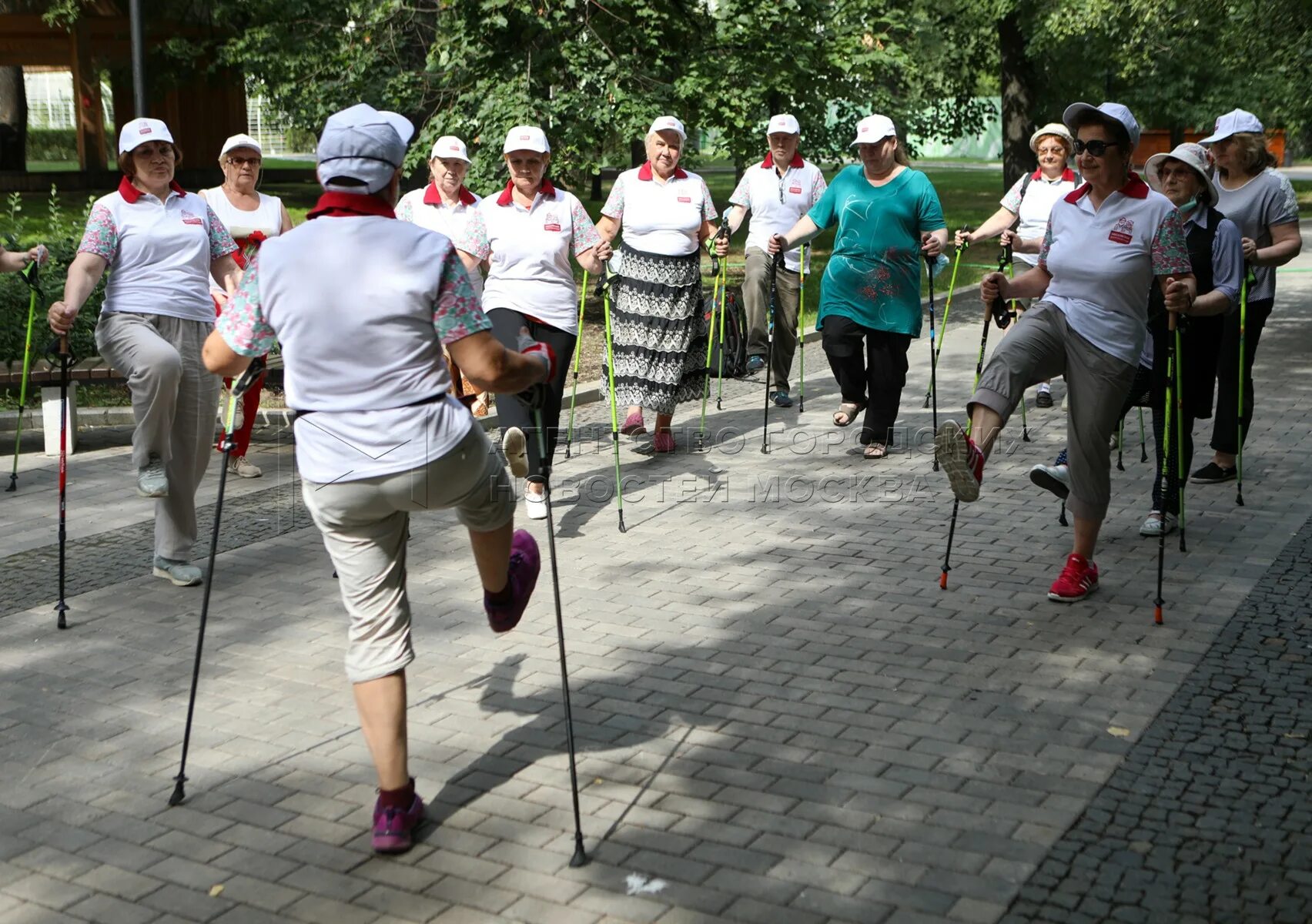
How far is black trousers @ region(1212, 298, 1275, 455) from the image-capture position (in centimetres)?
893

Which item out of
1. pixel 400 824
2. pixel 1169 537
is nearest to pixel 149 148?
pixel 400 824

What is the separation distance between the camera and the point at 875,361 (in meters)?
9.97

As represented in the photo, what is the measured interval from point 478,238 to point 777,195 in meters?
4.46

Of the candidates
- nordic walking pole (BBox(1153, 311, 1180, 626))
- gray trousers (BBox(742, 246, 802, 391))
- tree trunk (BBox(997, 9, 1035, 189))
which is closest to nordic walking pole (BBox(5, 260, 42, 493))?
nordic walking pole (BBox(1153, 311, 1180, 626))

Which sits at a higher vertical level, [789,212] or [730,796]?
[789,212]

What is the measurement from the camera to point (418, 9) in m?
15.7

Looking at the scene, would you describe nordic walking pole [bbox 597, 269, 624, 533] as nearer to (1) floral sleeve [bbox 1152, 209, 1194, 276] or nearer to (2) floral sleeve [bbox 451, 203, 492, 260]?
(2) floral sleeve [bbox 451, 203, 492, 260]

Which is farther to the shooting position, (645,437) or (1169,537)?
(645,437)

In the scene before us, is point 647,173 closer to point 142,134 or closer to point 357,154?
point 142,134

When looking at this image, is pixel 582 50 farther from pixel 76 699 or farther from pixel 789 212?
pixel 76 699

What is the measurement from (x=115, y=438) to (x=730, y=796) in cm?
751

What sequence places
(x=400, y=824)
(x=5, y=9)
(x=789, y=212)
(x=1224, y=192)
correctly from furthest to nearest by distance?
(x=5, y=9), (x=789, y=212), (x=1224, y=192), (x=400, y=824)

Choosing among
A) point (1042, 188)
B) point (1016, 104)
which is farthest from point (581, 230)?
point (1016, 104)

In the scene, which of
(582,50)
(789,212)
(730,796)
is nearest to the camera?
(730,796)
